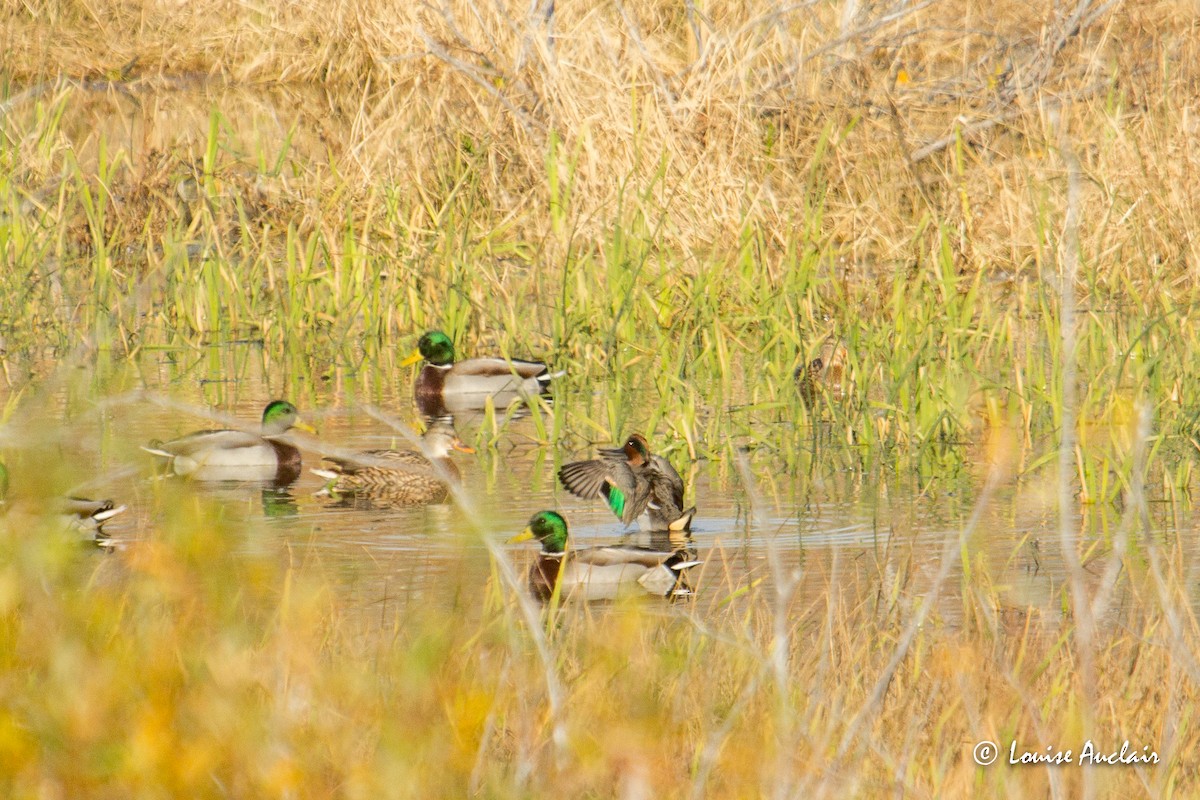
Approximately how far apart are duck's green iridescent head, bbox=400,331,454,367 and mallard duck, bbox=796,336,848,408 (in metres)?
1.64

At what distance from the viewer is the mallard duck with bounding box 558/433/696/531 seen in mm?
6586

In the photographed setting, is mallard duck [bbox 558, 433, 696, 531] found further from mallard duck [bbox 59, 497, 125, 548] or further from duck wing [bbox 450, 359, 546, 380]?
duck wing [bbox 450, 359, 546, 380]

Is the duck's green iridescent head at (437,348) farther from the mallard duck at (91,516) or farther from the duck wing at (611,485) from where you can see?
the mallard duck at (91,516)

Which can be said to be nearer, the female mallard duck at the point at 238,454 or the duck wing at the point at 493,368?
the female mallard duck at the point at 238,454

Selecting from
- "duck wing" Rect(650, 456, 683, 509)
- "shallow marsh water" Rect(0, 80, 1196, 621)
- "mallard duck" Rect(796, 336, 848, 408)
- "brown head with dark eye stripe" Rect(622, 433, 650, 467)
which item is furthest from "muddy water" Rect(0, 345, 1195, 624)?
"mallard duck" Rect(796, 336, 848, 408)

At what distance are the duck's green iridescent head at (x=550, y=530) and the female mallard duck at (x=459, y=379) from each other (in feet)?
7.98

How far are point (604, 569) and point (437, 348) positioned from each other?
3666 millimetres

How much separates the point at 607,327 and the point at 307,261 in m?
1.66

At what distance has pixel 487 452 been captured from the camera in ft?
26.7

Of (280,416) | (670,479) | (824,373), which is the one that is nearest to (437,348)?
(280,416)

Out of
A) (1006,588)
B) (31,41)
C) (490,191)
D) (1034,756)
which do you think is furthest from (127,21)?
(1034,756)

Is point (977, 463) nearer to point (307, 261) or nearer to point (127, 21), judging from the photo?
point (307, 261)

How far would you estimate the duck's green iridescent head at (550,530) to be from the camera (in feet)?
20.5
